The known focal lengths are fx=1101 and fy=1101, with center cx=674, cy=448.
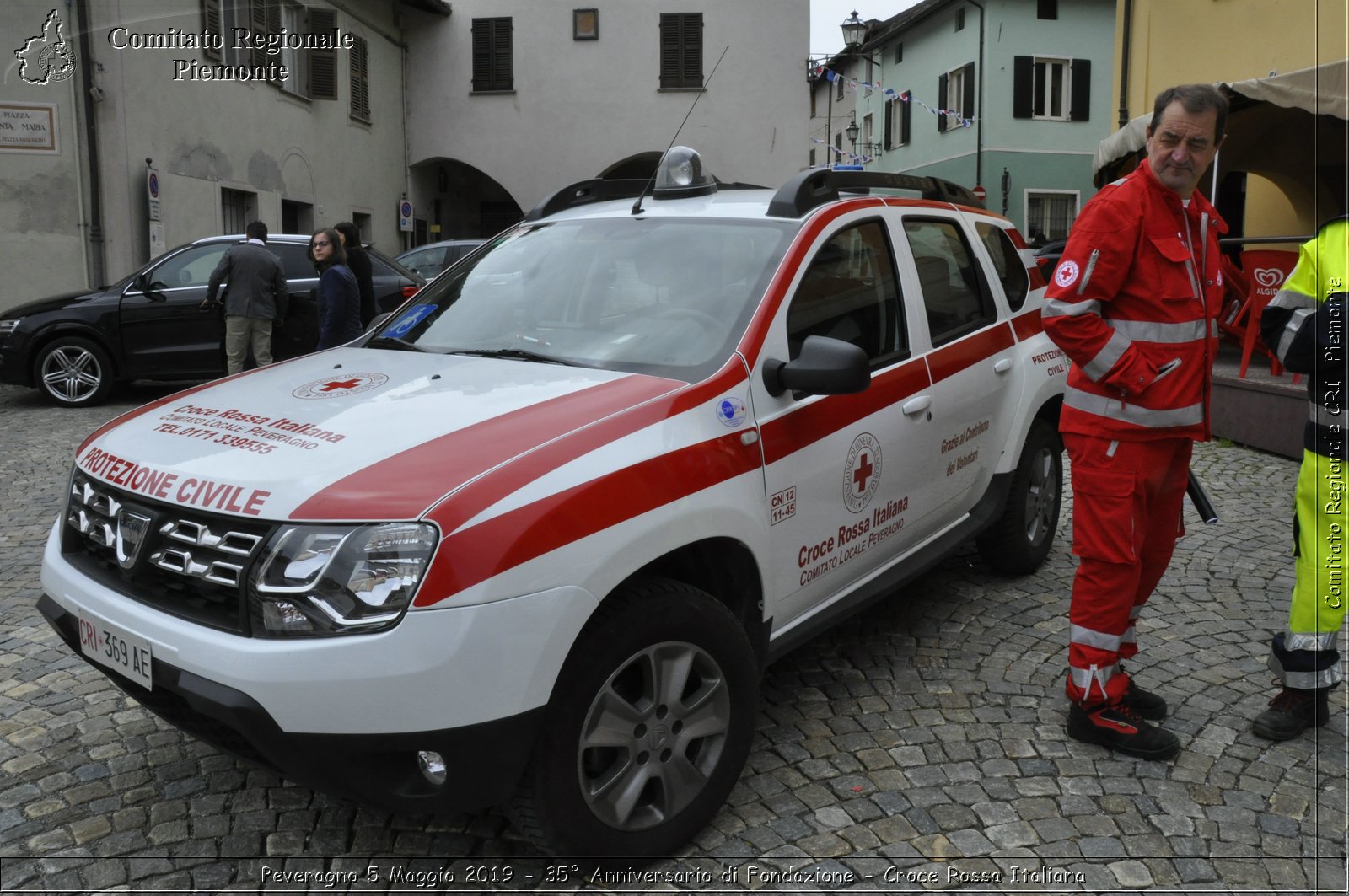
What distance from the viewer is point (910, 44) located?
34375 millimetres

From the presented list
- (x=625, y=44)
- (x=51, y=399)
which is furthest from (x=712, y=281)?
(x=625, y=44)

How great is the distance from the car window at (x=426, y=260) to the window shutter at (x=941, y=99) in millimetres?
20194

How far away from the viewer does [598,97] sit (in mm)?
24062

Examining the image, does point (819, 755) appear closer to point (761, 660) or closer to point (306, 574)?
point (761, 660)

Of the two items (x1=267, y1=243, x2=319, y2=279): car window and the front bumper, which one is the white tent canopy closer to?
the front bumper

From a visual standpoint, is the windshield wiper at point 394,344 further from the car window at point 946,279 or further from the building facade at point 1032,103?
the building facade at point 1032,103

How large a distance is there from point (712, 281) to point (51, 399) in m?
9.60

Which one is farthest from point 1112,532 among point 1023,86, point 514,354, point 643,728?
point 1023,86

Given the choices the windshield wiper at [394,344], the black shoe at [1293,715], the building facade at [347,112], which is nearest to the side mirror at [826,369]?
the windshield wiper at [394,344]

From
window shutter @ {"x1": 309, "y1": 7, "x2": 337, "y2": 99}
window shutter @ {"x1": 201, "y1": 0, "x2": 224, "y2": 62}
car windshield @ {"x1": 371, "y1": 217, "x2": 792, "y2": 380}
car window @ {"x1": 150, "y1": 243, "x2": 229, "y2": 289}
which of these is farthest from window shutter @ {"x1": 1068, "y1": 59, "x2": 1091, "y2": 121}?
car windshield @ {"x1": 371, "y1": 217, "x2": 792, "y2": 380}

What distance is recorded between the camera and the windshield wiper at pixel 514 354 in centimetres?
321

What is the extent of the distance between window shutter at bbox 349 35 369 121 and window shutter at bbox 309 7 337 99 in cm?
102

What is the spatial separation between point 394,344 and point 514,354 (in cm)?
57

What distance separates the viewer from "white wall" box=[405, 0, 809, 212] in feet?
78.2
